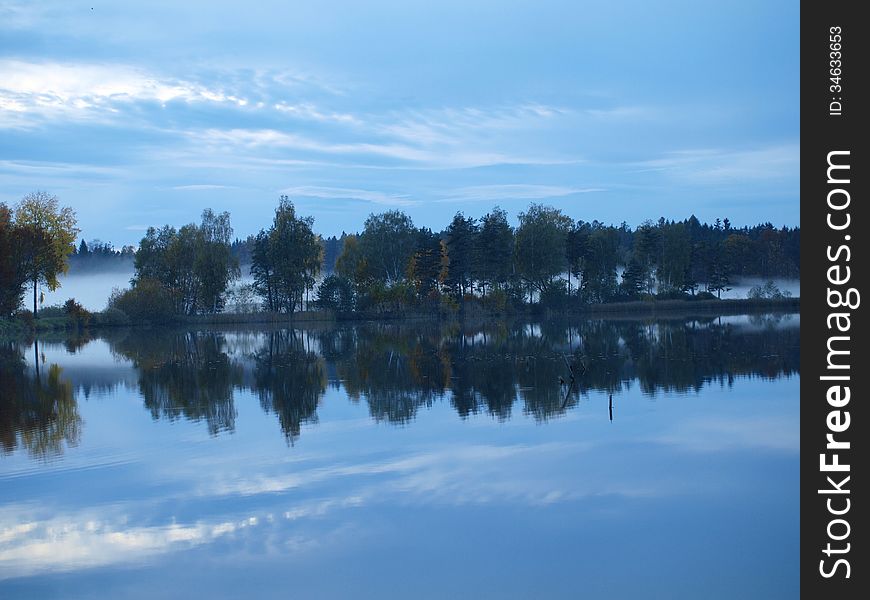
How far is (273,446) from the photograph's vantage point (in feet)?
48.6

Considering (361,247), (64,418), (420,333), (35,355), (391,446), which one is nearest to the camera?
(391,446)

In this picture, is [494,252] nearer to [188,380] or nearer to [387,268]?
[387,268]

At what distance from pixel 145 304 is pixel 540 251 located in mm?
32916

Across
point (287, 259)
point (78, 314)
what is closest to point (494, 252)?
point (287, 259)

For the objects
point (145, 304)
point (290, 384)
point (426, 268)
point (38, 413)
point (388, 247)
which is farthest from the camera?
point (388, 247)

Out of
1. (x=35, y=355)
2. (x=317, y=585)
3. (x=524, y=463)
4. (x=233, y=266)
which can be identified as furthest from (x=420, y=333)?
(x=317, y=585)

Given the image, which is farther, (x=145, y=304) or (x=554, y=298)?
(x=554, y=298)

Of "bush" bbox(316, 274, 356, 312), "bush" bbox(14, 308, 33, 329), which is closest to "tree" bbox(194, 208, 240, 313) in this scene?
"bush" bbox(316, 274, 356, 312)

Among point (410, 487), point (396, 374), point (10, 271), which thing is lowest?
point (410, 487)

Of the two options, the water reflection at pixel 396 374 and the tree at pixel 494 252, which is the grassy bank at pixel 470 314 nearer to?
the tree at pixel 494 252

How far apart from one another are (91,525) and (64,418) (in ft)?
30.0

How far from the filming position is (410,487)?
1175 cm

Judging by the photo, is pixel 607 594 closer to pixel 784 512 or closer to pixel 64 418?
pixel 784 512
